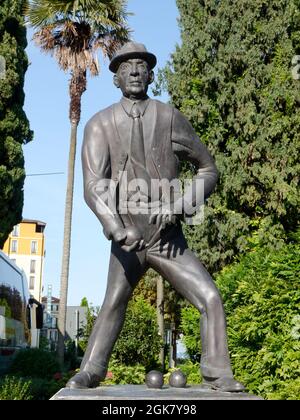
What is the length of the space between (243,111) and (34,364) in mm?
10789

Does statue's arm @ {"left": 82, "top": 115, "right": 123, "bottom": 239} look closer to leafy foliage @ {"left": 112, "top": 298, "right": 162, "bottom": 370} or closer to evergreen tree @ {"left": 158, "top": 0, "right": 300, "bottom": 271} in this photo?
leafy foliage @ {"left": 112, "top": 298, "right": 162, "bottom": 370}

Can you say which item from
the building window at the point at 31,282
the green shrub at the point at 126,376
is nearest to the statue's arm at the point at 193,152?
the green shrub at the point at 126,376

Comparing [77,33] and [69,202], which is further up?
[77,33]

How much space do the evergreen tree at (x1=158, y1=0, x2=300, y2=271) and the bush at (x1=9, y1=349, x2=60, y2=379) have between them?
644 cm

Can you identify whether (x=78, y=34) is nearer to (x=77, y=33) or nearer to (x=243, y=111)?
(x=77, y=33)

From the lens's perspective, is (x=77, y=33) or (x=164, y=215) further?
(x=77, y=33)

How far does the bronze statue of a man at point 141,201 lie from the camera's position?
444cm

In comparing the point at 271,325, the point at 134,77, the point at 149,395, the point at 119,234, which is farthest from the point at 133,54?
the point at 271,325

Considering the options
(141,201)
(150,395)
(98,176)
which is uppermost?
(98,176)

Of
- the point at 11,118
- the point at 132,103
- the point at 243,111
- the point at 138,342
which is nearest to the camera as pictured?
the point at 132,103

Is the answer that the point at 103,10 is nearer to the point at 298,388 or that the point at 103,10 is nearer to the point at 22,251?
the point at 298,388

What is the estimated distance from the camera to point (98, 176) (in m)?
4.65

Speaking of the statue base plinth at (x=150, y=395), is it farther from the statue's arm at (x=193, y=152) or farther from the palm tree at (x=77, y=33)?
the palm tree at (x=77, y=33)
